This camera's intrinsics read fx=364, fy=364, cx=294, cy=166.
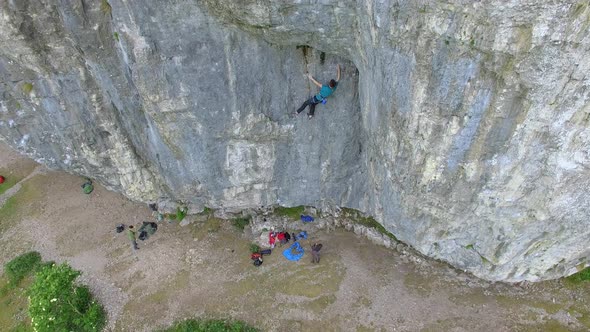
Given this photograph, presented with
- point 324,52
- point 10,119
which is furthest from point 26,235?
point 324,52

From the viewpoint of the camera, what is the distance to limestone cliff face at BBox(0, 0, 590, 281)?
10086 millimetres

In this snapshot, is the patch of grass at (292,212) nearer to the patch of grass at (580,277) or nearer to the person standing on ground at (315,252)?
the person standing on ground at (315,252)

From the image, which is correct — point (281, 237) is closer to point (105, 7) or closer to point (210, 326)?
point (210, 326)

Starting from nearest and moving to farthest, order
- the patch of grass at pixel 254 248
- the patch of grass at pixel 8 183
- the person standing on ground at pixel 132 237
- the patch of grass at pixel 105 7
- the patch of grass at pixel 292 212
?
the patch of grass at pixel 105 7 → the patch of grass at pixel 254 248 → the person standing on ground at pixel 132 237 → the patch of grass at pixel 292 212 → the patch of grass at pixel 8 183

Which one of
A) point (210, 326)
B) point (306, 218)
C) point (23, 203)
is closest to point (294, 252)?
point (306, 218)

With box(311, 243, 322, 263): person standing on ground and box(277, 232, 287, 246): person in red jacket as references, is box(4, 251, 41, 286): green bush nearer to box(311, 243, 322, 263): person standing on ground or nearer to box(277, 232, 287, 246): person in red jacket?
box(277, 232, 287, 246): person in red jacket

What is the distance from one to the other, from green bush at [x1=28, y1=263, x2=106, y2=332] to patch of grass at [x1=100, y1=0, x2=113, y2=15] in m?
13.5

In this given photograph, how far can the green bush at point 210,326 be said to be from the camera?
60.6ft

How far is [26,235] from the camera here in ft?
75.7

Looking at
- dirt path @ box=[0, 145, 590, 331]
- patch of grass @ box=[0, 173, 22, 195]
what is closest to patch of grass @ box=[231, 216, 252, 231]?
dirt path @ box=[0, 145, 590, 331]

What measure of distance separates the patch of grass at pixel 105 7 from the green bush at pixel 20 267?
16.5m

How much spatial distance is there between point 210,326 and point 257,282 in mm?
3207

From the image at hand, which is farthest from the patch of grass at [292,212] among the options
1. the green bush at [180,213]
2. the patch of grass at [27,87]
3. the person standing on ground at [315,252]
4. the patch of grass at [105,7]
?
the patch of grass at [27,87]

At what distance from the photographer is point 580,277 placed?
17.9 meters
